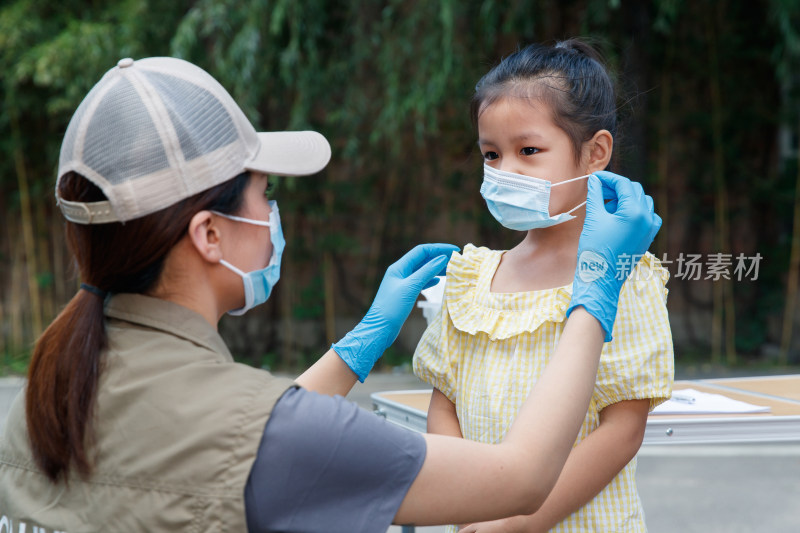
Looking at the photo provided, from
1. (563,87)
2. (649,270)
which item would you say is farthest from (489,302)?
(563,87)

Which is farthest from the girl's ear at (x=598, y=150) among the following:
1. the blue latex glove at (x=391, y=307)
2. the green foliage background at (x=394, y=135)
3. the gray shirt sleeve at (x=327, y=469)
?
the green foliage background at (x=394, y=135)

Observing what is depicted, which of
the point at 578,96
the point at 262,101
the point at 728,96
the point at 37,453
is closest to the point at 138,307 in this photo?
the point at 37,453

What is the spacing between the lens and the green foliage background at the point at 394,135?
4.91 metres

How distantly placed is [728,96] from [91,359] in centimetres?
561

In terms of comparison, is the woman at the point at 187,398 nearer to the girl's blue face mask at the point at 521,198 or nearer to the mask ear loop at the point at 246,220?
the mask ear loop at the point at 246,220

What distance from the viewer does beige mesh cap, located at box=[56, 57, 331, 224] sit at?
945 millimetres

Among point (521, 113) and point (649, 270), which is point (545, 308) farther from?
point (521, 113)

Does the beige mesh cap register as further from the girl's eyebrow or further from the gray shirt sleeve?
the girl's eyebrow

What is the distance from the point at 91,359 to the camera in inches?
37.0

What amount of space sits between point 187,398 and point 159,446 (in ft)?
0.20

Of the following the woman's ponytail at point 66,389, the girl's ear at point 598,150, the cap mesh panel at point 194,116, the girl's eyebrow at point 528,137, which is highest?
the cap mesh panel at point 194,116

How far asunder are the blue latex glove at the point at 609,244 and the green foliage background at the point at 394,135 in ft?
11.6

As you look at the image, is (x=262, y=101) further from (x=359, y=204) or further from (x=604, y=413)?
(x=604, y=413)

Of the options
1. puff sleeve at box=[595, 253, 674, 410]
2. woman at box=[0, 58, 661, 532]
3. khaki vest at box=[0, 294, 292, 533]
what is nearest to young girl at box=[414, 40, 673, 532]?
puff sleeve at box=[595, 253, 674, 410]
